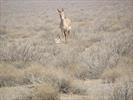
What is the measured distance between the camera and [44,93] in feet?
25.5

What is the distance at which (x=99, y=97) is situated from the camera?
7.99 metres

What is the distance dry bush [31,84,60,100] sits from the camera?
773 cm

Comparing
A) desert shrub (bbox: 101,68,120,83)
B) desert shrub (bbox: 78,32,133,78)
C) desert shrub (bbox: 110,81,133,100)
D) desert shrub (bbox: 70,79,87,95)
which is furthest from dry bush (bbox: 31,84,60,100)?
desert shrub (bbox: 78,32,133,78)

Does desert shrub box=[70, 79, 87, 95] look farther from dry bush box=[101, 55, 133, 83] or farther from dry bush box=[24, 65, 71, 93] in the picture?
dry bush box=[101, 55, 133, 83]

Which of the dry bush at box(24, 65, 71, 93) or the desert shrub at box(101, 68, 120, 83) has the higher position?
the dry bush at box(24, 65, 71, 93)

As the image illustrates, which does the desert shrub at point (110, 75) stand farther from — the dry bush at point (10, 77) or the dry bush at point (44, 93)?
the dry bush at point (44, 93)

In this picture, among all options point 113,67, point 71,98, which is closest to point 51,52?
point 113,67

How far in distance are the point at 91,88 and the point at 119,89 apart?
5.20 feet

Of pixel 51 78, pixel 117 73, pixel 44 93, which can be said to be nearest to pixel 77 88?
pixel 51 78

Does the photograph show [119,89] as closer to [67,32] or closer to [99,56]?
[99,56]

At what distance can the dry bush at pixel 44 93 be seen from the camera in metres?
7.73

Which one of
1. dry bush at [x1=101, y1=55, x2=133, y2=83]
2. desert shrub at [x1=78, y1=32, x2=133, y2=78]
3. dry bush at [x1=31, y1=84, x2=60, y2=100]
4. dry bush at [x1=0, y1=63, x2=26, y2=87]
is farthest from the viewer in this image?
desert shrub at [x1=78, y1=32, x2=133, y2=78]

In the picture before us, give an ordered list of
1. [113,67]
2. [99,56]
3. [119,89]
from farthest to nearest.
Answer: [99,56], [113,67], [119,89]

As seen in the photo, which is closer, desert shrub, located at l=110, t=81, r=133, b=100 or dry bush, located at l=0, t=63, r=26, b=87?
desert shrub, located at l=110, t=81, r=133, b=100
